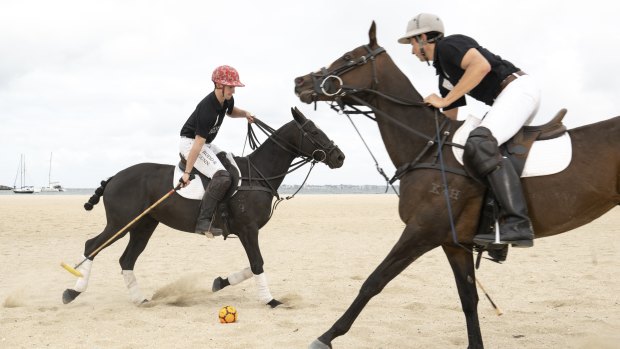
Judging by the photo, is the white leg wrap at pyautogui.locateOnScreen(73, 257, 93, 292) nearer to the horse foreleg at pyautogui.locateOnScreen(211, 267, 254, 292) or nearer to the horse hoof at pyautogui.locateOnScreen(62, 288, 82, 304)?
the horse hoof at pyautogui.locateOnScreen(62, 288, 82, 304)

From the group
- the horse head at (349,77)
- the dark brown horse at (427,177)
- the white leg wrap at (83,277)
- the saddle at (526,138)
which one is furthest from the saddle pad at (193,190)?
the saddle at (526,138)

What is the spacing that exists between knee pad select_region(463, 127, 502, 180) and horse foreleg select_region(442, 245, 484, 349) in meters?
0.95

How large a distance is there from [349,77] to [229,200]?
11.6ft

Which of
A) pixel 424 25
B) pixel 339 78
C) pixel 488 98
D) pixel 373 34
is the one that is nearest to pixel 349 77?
pixel 339 78

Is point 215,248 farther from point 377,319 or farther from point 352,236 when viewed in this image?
point 377,319

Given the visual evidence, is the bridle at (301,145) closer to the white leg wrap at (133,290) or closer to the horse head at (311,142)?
the horse head at (311,142)

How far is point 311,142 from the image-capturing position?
8.64m

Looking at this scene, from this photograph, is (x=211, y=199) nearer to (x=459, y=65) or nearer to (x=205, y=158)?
(x=205, y=158)

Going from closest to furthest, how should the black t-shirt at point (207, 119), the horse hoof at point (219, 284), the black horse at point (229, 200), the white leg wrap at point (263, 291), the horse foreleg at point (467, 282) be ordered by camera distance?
the horse foreleg at point (467, 282) < the black t-shirt at point (207, 119) < the white leg wrap at point (263, 291) < the black horse at point (229, 200) < the horse hoof at point (219, 284)

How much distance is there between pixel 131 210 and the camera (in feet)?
27.8

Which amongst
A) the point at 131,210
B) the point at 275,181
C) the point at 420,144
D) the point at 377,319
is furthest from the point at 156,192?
the point at 420,144

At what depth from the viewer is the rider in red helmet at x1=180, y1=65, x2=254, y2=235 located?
→ 25.9 feet

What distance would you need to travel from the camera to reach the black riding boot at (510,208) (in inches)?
177

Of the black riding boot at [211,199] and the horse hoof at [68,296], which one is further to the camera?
the horse hoof at [68,296]
